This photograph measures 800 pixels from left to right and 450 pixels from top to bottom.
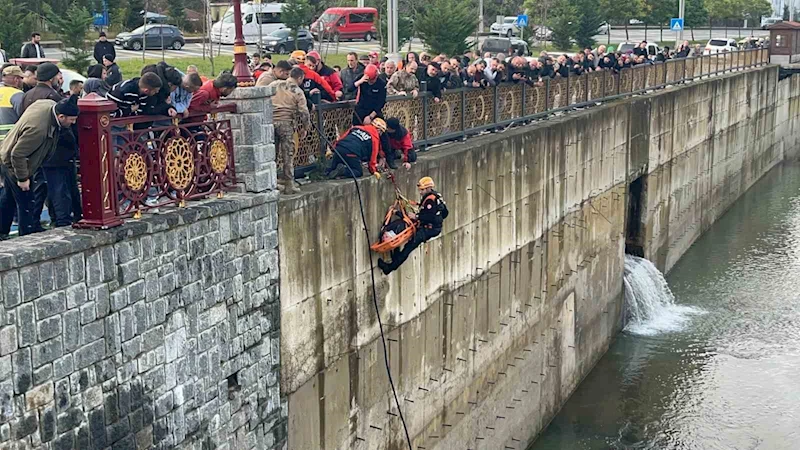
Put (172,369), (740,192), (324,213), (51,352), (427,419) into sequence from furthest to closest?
(740,192) < (427,419) < (324,213) < (172,369) < (51,352)

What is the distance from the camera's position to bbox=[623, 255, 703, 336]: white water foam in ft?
76.3

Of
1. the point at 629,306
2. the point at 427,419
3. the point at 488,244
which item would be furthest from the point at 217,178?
the point at 629,306

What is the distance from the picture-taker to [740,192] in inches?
1564

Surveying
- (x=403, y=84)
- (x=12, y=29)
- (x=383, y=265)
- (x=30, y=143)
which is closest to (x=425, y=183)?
(x=383, y=265)

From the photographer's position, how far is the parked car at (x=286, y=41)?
133 ft

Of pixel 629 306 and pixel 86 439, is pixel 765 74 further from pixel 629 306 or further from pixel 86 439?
pixel 86 439

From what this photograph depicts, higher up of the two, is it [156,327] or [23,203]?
[23,203]

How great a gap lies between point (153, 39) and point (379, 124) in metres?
29.1

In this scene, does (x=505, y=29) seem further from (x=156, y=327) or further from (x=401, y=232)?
(x=156, y=327)

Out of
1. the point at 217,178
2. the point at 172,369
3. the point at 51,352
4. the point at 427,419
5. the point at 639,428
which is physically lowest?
the point at 639,428

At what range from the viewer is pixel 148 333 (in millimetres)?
8266

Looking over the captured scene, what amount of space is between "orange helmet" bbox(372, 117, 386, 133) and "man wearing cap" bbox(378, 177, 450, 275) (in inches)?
29.5

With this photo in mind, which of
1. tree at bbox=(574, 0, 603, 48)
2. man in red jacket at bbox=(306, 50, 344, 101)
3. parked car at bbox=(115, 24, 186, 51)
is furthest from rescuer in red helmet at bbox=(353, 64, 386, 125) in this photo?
tree at bbox=(574, 0, 603, 48)

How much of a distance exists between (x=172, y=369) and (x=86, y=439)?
118 centimetres
